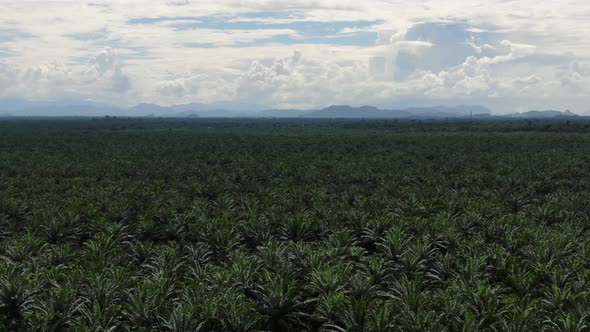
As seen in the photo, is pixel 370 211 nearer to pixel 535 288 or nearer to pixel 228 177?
pixel 535 288

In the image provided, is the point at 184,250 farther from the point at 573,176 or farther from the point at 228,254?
the point at 573,176

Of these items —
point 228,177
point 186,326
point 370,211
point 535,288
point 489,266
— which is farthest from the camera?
point 228,177

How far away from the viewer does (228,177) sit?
5259 centimetres

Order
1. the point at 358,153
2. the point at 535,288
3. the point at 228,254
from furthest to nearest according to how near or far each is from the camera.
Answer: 1. the point at 358,153
2. the point at 228,254
3. the point at 535,288

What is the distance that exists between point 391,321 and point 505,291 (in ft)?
22.3

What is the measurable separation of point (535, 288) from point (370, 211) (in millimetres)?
14738

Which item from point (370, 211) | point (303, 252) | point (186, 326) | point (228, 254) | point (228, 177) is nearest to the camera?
point (186, 326)

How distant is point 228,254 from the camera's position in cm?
2525

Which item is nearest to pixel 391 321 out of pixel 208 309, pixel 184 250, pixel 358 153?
pixel 208 309

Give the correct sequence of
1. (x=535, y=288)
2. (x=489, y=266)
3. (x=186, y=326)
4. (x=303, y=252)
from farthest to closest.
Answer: (x=303, y=252) → (x=489, y=266) → (x=535, y=288) → (x=186, y=326)

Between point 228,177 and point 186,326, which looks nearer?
point 186,326

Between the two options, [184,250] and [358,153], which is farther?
[358,153]

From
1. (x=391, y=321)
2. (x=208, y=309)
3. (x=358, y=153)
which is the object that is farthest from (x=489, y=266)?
(x=358, y=153)

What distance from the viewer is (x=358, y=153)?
84.2m
